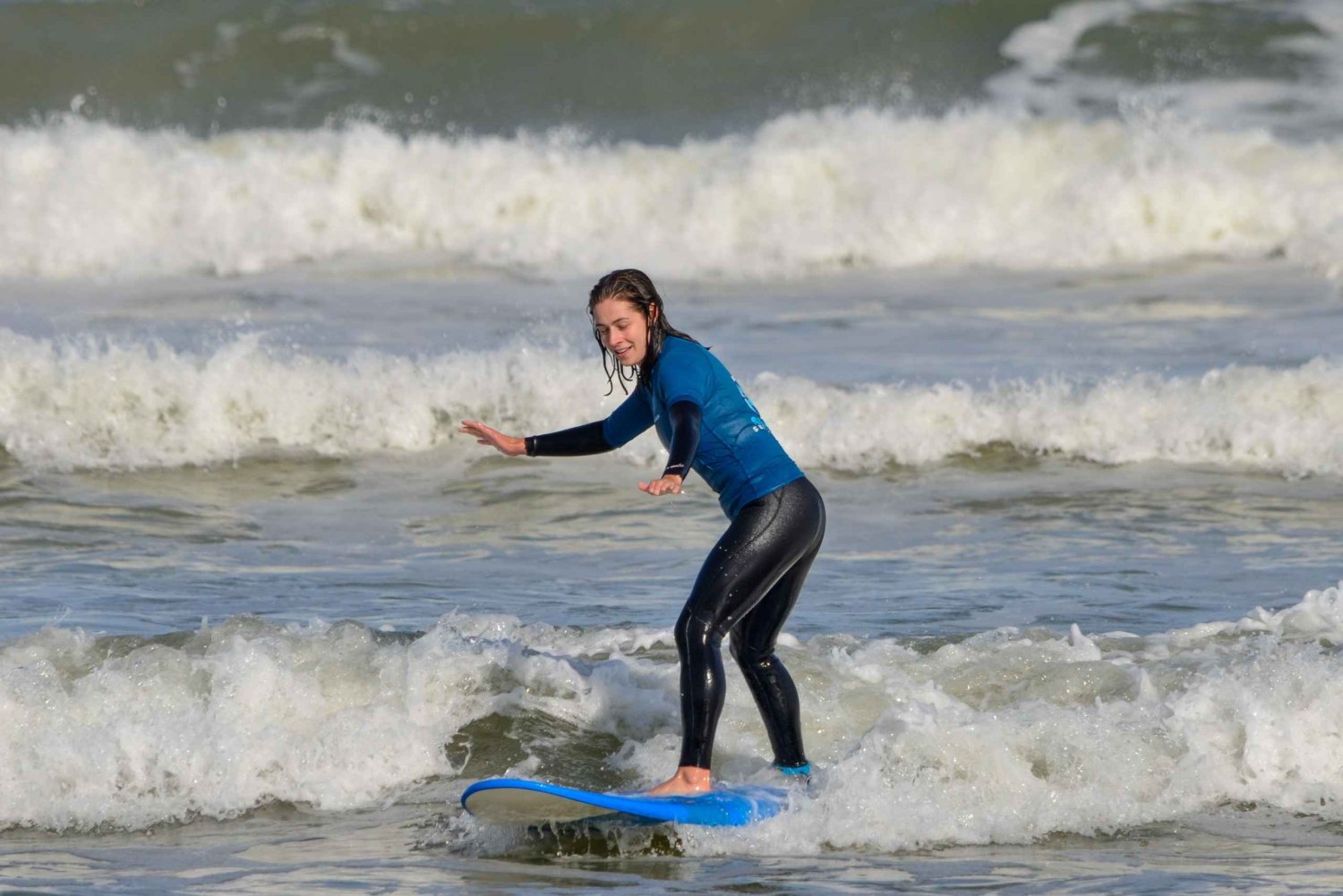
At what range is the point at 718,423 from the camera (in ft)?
17.1

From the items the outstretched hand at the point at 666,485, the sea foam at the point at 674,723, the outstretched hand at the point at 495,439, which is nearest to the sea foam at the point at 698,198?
the sea foam at the point at 674,723

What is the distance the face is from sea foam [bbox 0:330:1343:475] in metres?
5.98

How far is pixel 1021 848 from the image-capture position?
5031 mm

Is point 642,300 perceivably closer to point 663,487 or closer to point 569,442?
point 569,442

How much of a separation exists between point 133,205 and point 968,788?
14.7 meters

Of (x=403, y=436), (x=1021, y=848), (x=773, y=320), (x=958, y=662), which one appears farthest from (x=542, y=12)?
(x=1021, y=848)

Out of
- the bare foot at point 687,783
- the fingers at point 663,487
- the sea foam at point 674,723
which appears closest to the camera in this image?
the fingers at point 663,487

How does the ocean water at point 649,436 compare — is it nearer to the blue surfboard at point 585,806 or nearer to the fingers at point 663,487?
the blue surfboard at point 585,806

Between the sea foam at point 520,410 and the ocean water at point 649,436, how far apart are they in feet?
0.13

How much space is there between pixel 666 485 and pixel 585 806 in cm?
107

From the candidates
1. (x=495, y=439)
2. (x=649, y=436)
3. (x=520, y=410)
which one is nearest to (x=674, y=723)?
(x=495, y=439)

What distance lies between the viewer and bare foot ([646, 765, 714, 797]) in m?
5.05

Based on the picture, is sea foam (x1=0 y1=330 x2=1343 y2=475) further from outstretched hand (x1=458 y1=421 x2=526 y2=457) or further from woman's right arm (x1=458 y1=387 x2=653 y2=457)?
outstretched hand (x1=458 y1=421 x2=526 y2=457)

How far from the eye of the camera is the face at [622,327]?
5098 mm
